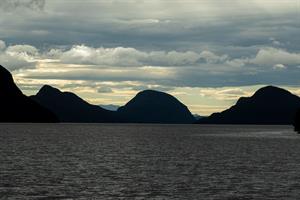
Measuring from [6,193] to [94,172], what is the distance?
23958 millimetres

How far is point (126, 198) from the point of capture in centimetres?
6022

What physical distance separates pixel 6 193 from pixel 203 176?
30.4 meters

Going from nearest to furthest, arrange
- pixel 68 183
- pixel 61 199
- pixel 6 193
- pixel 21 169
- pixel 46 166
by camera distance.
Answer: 1. pixel 61 199
2. pixel 6 193
3. pixel 68 183
4. pixel 21 169
5. pixel 46 166

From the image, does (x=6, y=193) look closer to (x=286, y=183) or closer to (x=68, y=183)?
(x=68, y=183)

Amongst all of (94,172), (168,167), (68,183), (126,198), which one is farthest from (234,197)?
(168,167)

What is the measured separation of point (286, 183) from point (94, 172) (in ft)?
95.9

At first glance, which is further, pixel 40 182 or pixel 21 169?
pixel 21 169

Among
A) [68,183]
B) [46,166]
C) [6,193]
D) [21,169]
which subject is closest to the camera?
[6,193]

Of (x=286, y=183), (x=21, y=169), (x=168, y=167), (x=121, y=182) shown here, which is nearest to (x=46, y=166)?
(x=21, y=169)

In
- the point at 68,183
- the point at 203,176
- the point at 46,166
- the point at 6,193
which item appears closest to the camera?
the point at 6,193

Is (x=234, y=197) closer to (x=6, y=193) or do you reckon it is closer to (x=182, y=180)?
(x=182, y=180)

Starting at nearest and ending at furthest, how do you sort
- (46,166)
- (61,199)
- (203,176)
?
(61,199), (203,176), (46,166)

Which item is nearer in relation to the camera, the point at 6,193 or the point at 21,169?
the point at 6,193

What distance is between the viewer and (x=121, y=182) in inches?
2896
